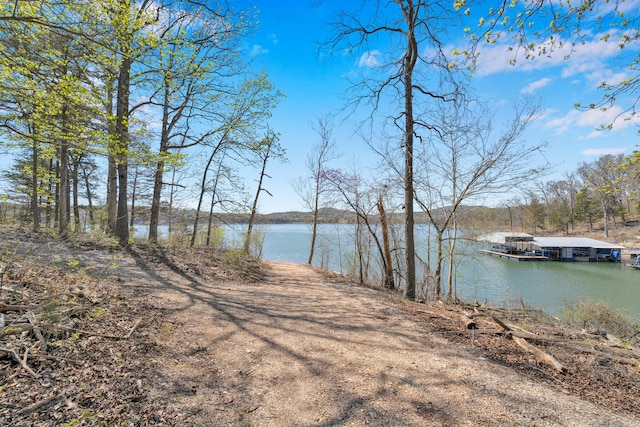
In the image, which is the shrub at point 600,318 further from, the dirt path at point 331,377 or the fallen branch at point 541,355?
the dirt path at point 331,377

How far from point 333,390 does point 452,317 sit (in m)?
3.49

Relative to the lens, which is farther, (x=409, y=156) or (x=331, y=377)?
(x=409, y=156)

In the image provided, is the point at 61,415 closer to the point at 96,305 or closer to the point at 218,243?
the point at 96,305

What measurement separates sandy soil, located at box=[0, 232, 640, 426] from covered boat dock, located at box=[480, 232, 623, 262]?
33.0m

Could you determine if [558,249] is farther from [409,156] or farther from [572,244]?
[409,156]

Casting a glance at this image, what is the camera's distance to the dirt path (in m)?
2.43

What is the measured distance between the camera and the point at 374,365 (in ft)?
10.9

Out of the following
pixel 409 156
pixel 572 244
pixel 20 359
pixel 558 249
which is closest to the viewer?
pixel 20 359

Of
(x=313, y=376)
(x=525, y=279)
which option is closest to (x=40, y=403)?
(x=313, y=376)

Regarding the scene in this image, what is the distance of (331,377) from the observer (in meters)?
3.07

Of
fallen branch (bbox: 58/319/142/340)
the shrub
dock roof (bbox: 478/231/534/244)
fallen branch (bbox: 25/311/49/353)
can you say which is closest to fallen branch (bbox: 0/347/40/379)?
fallen branch (bbox: 25/311/49/353)

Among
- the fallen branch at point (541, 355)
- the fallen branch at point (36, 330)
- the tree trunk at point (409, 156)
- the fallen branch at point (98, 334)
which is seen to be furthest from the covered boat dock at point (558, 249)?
the fallen branch at point (36, 330)

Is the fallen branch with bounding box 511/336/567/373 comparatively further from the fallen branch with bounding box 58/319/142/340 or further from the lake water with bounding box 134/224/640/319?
the lake water with bounding box 134/224/640/319

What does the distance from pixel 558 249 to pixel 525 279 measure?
1837 cm
